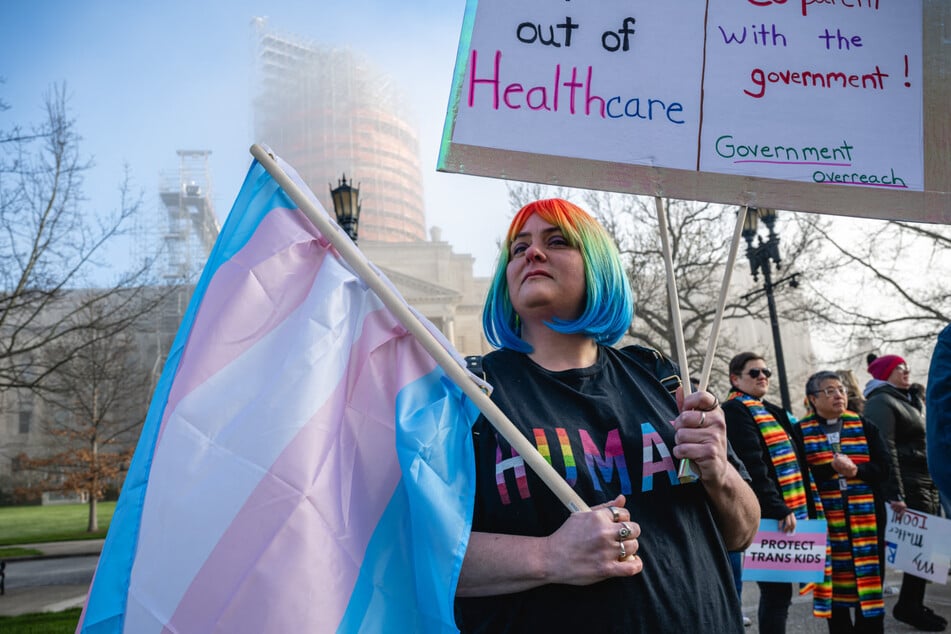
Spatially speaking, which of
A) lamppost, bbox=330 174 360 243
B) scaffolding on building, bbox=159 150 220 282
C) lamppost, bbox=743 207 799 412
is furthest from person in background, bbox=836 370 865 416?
scaffolding on building, bbox=159 150 220 282

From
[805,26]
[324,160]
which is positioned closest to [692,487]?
[805,26]

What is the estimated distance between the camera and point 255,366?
181 cm

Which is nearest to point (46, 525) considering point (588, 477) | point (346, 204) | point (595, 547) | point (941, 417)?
point (346, 204)

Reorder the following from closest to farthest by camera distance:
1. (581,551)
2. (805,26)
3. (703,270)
A: (581,551)
(805,26)
(703,270)

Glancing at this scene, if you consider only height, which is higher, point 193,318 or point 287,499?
point 193,318

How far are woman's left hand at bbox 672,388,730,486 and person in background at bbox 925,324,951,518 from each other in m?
0.66

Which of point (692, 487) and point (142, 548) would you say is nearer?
point (142, 548)

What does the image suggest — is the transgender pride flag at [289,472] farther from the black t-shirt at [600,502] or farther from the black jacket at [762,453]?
the black jacket at [762,453]

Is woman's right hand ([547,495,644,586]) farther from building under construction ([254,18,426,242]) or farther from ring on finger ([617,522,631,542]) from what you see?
building under construction ([254,18,426,242])

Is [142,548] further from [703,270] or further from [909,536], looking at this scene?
[703,270]

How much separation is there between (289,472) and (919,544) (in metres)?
5.19

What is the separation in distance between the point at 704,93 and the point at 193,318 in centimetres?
156

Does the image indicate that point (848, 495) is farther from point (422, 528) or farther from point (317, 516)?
point (317, 516)

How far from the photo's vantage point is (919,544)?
5238 mm
